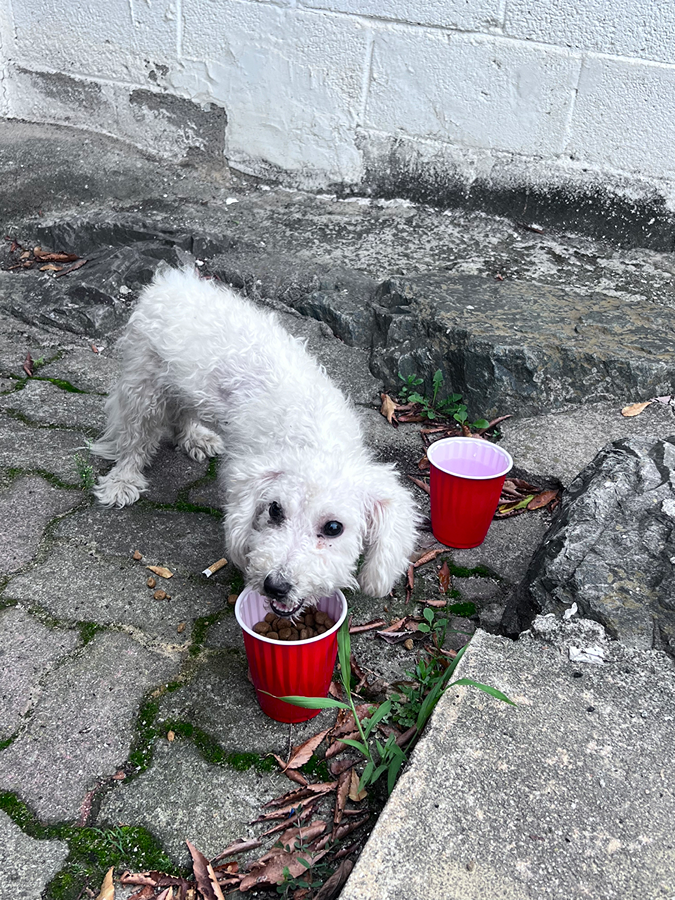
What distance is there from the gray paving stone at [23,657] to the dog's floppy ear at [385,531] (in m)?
0.99

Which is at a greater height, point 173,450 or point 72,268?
point 72,268

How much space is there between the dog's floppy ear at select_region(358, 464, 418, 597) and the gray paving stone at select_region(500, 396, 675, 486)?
45.2 inches

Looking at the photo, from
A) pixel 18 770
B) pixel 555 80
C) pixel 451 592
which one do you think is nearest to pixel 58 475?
pixel 18 770

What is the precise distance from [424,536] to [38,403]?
6.69 ft

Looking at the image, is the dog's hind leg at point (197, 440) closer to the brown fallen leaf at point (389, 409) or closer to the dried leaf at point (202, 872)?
the brown fallen leaf at point (389, 409)

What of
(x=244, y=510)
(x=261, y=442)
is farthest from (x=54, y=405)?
(x=244, y=510)

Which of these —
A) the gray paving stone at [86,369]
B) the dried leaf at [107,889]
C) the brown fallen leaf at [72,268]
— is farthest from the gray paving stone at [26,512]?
the brown fallen leaf at [72,268]

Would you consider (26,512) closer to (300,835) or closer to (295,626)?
(295,626)

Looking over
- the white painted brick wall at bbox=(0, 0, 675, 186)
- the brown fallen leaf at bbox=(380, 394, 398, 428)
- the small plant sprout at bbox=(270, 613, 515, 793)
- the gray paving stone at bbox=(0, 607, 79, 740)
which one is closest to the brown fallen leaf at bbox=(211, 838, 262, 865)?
the small plant sprout at bbox=(270, 613, 515, 793)

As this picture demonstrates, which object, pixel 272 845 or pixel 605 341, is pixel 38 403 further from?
pixel 605 341

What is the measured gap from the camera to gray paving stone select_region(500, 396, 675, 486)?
3.28 meters

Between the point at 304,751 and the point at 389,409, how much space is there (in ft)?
6.44

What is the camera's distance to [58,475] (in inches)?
125

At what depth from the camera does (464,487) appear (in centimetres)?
274
